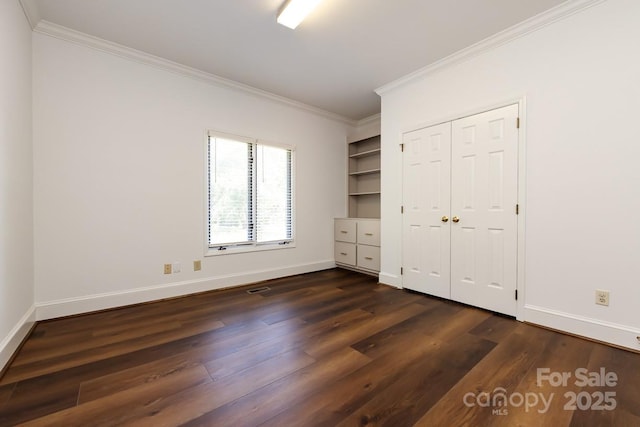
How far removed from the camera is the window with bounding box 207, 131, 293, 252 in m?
3.53

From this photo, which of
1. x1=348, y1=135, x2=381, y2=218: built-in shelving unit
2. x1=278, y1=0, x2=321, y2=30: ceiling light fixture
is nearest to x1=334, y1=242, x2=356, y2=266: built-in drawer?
x1=348, y1=135, x2=381, y2=218: built-in shelving unit

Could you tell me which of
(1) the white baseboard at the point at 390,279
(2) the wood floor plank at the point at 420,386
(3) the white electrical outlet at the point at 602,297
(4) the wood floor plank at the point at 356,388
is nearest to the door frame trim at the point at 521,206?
(3) the white electrical outlet at the point at 602,297

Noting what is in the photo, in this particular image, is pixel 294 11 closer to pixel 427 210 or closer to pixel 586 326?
pixel 427 210

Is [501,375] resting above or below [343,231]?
below

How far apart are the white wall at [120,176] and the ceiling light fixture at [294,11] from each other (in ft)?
5.11

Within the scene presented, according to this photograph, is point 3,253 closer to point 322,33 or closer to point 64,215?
point 64,215

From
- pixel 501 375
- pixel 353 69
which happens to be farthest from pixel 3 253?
pixel 353 69

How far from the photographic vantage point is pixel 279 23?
2.45 metres

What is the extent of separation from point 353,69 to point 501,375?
329cm

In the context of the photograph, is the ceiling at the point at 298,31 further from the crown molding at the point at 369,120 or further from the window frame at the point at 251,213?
the crown molding at the point at 369,120

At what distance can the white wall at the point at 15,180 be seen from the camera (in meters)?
1.79

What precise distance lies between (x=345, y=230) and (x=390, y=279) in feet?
4.11

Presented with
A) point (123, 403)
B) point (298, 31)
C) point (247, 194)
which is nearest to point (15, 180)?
point (123, 403)

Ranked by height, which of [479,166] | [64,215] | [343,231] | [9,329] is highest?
[479,166]
